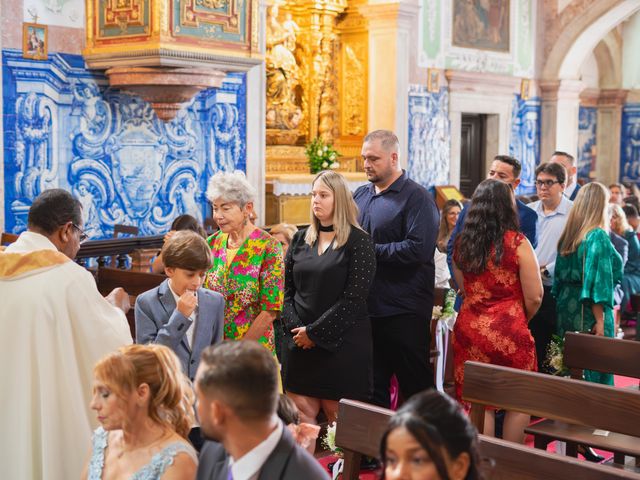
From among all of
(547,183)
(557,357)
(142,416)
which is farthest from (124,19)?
(142,416)

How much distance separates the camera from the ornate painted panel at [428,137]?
13531mm

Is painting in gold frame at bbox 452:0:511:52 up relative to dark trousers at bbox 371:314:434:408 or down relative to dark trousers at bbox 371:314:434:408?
up

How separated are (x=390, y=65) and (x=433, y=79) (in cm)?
104

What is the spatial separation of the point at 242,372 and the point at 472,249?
2723 mm

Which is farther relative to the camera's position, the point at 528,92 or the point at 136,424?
the point at 528,92

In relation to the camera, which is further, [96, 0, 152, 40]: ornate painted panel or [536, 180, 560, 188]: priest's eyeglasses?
[96, 0, 152, 40]: ornate painted panel

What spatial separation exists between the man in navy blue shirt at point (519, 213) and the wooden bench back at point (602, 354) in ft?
2.68

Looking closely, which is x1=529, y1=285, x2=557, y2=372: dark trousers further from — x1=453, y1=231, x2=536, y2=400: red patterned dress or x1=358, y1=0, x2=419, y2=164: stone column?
x1=358, y1=0, x2=419, y2=164: stone column

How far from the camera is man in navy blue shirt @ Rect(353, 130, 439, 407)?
4840 mm

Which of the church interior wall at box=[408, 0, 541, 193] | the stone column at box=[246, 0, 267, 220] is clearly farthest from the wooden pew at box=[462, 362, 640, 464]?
the church interior wall at box=[408, 0, 541, 193]

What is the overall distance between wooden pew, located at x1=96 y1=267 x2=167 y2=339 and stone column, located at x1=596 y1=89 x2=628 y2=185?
51.7 feet

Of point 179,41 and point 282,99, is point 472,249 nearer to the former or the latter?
point 179,41

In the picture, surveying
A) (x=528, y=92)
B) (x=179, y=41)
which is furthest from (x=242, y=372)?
(x=528, y=92)

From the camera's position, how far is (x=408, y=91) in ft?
43.8
